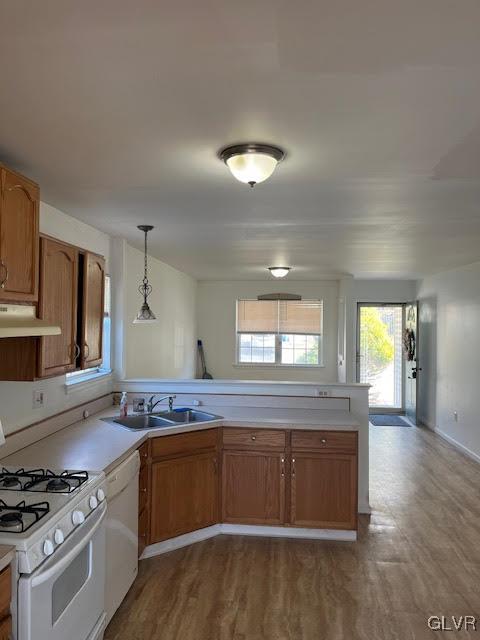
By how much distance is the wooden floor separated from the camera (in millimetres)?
2682

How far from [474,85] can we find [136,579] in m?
3.12

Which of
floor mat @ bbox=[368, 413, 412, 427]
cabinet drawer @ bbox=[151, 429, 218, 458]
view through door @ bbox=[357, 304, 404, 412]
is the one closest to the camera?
cabinet drawer @ bbox=[151, 429, 218, 458]

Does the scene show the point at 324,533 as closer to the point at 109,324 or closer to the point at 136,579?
the point at 136,579

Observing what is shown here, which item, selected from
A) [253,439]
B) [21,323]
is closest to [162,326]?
[253,439]

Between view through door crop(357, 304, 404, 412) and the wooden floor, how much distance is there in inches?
190

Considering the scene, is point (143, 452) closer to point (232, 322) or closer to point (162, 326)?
point (162, 326)

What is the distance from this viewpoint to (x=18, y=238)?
2285 millimetres

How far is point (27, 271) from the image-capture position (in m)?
2.39

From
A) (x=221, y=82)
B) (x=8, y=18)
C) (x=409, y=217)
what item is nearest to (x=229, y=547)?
(x=409, y=217)

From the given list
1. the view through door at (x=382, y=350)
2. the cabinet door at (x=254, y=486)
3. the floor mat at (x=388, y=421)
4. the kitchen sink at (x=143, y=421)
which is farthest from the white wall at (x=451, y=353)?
the kitchen sink at (x=143, y=421)

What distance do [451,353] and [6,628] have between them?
6311 mm

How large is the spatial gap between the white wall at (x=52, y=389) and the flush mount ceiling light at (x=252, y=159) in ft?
5.26

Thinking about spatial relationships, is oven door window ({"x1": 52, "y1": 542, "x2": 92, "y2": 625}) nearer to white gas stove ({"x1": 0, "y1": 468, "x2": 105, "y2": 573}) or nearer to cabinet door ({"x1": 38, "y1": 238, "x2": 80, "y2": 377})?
white gas stove ({"x1": 0, "y1": 468, "x2": 105, "y2": 573})

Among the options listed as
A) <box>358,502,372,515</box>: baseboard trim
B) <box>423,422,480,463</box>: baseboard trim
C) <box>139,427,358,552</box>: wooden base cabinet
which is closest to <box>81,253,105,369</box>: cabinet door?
<box>139,427,358,552</box>: wooden base cabinet
